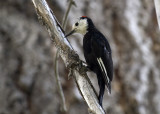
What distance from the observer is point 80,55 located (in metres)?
6.27

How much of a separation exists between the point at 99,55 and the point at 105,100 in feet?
9.11

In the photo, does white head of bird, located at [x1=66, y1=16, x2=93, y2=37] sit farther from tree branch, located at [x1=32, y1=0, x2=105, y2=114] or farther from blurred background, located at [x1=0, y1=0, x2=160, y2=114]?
blurred background, located at [x1=0, y1=0, x2=160, y2=114]

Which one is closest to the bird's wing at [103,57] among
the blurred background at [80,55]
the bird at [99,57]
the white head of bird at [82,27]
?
the bird at [99,57]

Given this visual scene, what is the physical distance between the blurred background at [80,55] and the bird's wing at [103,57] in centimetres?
239

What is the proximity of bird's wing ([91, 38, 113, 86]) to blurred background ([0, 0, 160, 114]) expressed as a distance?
239 centimetres

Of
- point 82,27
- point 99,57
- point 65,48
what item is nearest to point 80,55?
point 82,27

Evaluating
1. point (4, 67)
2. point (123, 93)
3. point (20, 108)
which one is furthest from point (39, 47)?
point (123, 93)

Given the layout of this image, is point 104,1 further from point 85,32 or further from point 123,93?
point 85,32

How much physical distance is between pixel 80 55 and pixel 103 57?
8.57 feet

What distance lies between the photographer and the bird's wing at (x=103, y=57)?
356cm

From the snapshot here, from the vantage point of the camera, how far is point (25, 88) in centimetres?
584

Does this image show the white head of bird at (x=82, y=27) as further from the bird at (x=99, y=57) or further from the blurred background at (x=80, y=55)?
the blurred background at (x=80, y=55)

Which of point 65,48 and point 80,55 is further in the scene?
point 80,55

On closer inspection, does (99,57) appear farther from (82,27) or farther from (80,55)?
(80,55)
